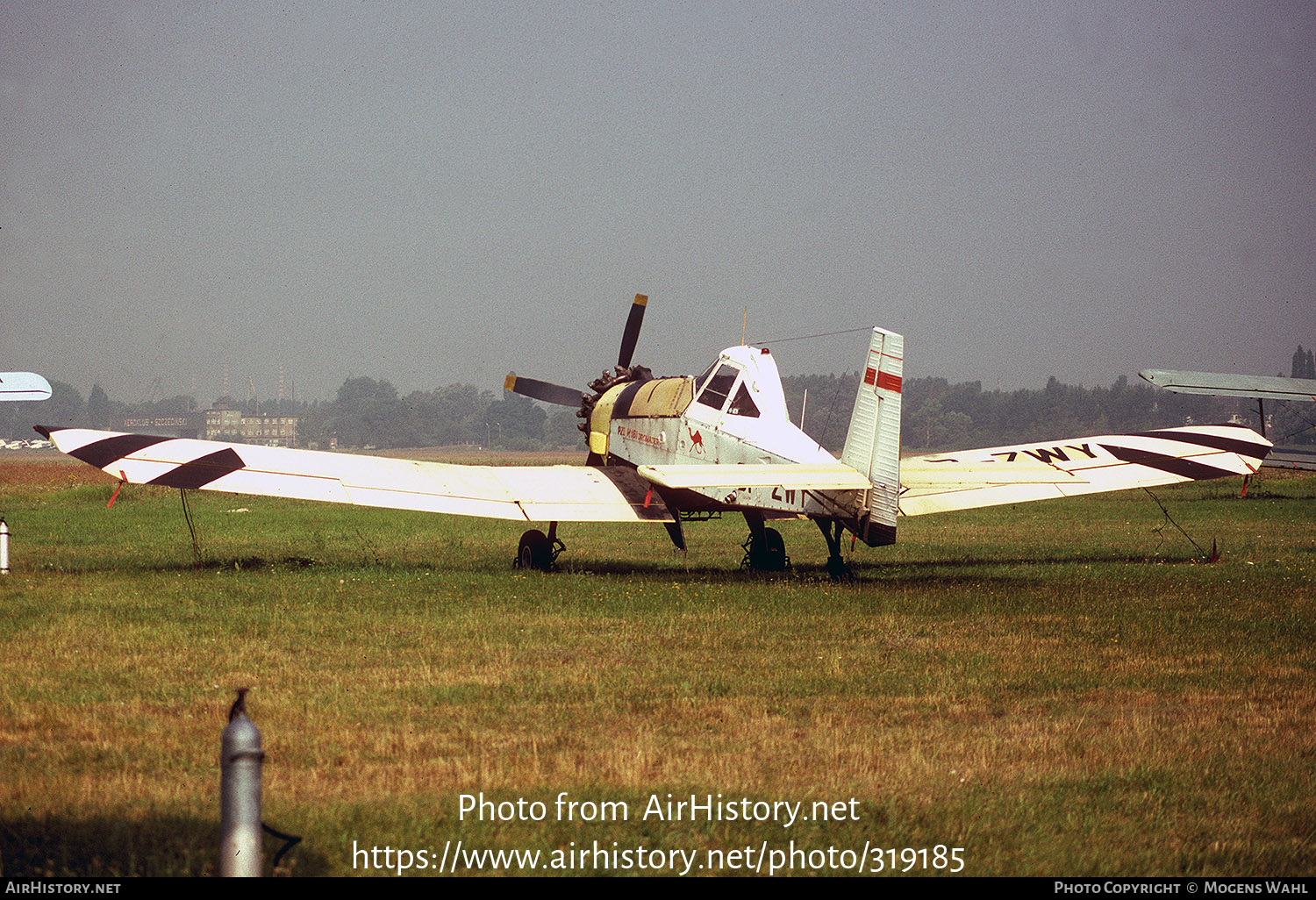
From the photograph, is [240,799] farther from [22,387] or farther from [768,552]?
[22,387]

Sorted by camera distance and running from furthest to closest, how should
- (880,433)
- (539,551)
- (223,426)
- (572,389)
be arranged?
(223,426)
(572,389)
(539,551)
(880,433)

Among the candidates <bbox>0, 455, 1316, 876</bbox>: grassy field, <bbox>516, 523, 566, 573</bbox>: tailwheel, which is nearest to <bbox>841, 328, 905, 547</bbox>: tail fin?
<bbox>0, 455, 1316, 876</bbox>: grassy field

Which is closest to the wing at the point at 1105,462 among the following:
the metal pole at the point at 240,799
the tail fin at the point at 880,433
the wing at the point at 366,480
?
the tail fin at the point at 880,433

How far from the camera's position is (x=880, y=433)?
44.8 feet

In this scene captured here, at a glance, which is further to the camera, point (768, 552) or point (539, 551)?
point (768, 552)

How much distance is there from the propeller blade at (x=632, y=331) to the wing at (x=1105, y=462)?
5766 mm

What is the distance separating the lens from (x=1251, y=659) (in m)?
9.82

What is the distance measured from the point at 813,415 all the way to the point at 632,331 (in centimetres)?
7294

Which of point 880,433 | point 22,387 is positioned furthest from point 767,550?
point 22,387

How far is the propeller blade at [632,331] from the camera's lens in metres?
21.1

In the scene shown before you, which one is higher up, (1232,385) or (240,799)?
(1232,385)

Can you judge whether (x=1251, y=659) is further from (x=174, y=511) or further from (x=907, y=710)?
(x=174, y=511)

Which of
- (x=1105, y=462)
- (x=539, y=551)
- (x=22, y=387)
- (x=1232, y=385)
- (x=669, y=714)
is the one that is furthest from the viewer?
(x=1232, y=385)

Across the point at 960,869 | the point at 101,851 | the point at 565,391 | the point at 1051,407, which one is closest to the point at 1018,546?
the point at 565,391
